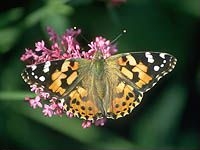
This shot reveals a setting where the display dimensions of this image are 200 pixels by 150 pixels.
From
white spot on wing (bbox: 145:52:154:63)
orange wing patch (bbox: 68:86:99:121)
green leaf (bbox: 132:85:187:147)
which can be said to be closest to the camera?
orange wing patch (bbox: 68:86:99:121)

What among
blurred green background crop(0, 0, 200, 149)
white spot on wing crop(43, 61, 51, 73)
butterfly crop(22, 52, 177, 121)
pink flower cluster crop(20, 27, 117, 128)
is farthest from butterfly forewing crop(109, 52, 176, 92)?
blurred green background crop(0, 0, 200, 149)

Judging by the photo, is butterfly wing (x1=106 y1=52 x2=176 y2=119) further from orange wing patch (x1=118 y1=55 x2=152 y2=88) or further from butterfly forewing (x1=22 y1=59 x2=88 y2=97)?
butterfly forewing (x1=22 y1=59 x2=88 y2=97)

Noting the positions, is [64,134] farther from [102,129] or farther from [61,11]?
[61,11]

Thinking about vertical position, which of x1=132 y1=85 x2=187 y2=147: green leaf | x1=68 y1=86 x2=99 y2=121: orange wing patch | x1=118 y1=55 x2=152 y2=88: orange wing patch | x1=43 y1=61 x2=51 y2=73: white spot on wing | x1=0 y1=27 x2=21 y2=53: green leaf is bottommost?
x1=132 y1=85 x2=187 y2=147: green leaf

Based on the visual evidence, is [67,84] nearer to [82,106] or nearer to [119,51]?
[82,106]

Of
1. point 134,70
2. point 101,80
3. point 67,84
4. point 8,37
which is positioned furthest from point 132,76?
point 8,37
